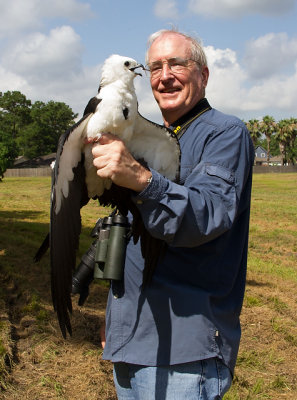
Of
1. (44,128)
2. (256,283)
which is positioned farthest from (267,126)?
(256,283)

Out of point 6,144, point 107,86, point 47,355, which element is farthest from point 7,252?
point 107,86

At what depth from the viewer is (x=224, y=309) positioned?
2.06m

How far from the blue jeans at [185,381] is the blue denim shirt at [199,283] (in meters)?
0.05

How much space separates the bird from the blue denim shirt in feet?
0.46

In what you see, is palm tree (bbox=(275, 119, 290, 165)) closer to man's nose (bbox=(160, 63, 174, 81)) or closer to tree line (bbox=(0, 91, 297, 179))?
tree line (bbox=(0, 91, 297, 179))

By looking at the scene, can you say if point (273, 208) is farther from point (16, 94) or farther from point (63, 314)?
point (16, 94)

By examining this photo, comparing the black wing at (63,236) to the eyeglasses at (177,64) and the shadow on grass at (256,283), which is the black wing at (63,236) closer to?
the eyeglasses at (177,64)

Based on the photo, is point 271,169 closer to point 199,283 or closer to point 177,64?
point 177,64

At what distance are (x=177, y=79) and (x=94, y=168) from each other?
0.73 meters

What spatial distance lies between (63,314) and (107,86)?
1418 millimetres

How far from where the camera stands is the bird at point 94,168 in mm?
2217

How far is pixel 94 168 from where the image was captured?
8.29 ft

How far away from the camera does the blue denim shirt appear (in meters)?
1.84

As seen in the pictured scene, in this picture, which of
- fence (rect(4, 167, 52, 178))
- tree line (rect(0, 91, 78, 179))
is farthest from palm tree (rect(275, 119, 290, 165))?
fence (rect(4, 167, 52, 178))
